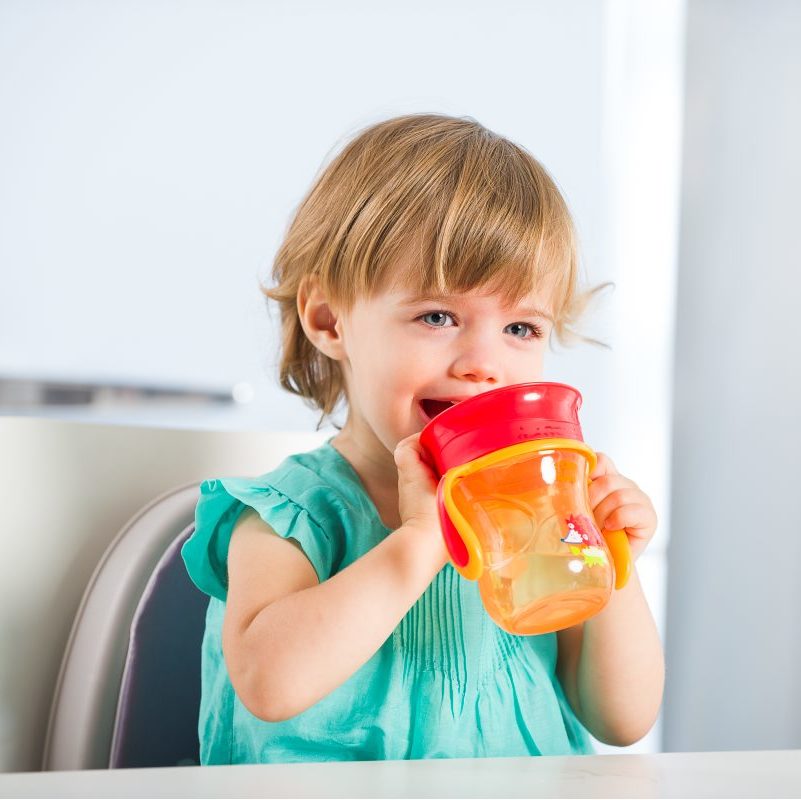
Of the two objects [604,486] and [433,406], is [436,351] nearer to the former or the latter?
[433,406]

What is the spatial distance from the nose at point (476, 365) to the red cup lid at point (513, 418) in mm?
130

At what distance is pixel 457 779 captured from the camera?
0.41 m

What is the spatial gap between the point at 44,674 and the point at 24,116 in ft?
4.10

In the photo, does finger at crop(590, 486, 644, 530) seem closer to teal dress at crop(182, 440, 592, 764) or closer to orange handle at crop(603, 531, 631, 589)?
orange handle at crop(603, 531, 631, 589)

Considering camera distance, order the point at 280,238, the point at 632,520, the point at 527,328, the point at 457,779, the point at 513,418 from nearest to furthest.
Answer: the point at 457,779
the point at 513,418
the point at 632,520
the point at 527,328
the point at 280,238

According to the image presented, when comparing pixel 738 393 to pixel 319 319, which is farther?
pixel 738 393

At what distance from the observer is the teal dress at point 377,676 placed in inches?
28.9

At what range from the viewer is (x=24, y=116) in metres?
1.69

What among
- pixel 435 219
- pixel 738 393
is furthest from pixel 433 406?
pixel 738 393

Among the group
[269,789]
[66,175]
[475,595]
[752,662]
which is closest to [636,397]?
[752,662]

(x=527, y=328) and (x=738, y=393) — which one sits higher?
(x=738, y=393)

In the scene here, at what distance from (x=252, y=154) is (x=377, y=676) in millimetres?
1418

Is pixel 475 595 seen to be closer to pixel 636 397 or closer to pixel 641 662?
pixel 641 662

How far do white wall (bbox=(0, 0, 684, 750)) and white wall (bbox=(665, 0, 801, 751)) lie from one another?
7.4 inches
